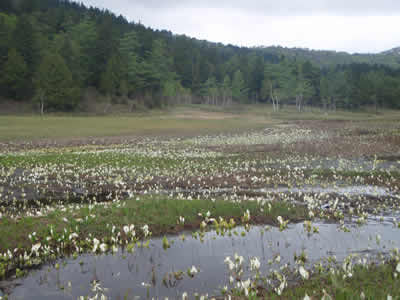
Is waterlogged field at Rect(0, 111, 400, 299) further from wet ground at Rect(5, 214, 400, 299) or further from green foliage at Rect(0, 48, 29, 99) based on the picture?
green foliage at Rect(0, 48, 29, 99)

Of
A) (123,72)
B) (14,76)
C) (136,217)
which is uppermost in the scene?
(123,72)

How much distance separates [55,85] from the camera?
249 feet

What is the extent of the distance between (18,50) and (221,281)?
9373 centimetres

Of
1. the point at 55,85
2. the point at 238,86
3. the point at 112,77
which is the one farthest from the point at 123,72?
the point at 238,86

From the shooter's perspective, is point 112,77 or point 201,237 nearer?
point 201,237

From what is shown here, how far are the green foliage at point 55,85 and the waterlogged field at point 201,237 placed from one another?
196 feet

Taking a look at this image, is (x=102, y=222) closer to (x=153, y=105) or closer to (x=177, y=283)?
(x=177, y=283)

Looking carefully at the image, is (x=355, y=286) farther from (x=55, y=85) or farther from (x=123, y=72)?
(x=123, y=72)

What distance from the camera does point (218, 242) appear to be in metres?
9.59

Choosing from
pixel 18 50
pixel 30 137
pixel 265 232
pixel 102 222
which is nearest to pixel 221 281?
pixel 265 232

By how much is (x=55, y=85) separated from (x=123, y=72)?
24.8 metres

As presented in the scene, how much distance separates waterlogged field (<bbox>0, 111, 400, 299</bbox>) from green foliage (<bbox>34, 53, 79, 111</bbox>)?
59.9m

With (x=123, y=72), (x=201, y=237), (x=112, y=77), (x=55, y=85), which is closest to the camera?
(x=201, y=237)

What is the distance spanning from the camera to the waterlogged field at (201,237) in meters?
6.79
